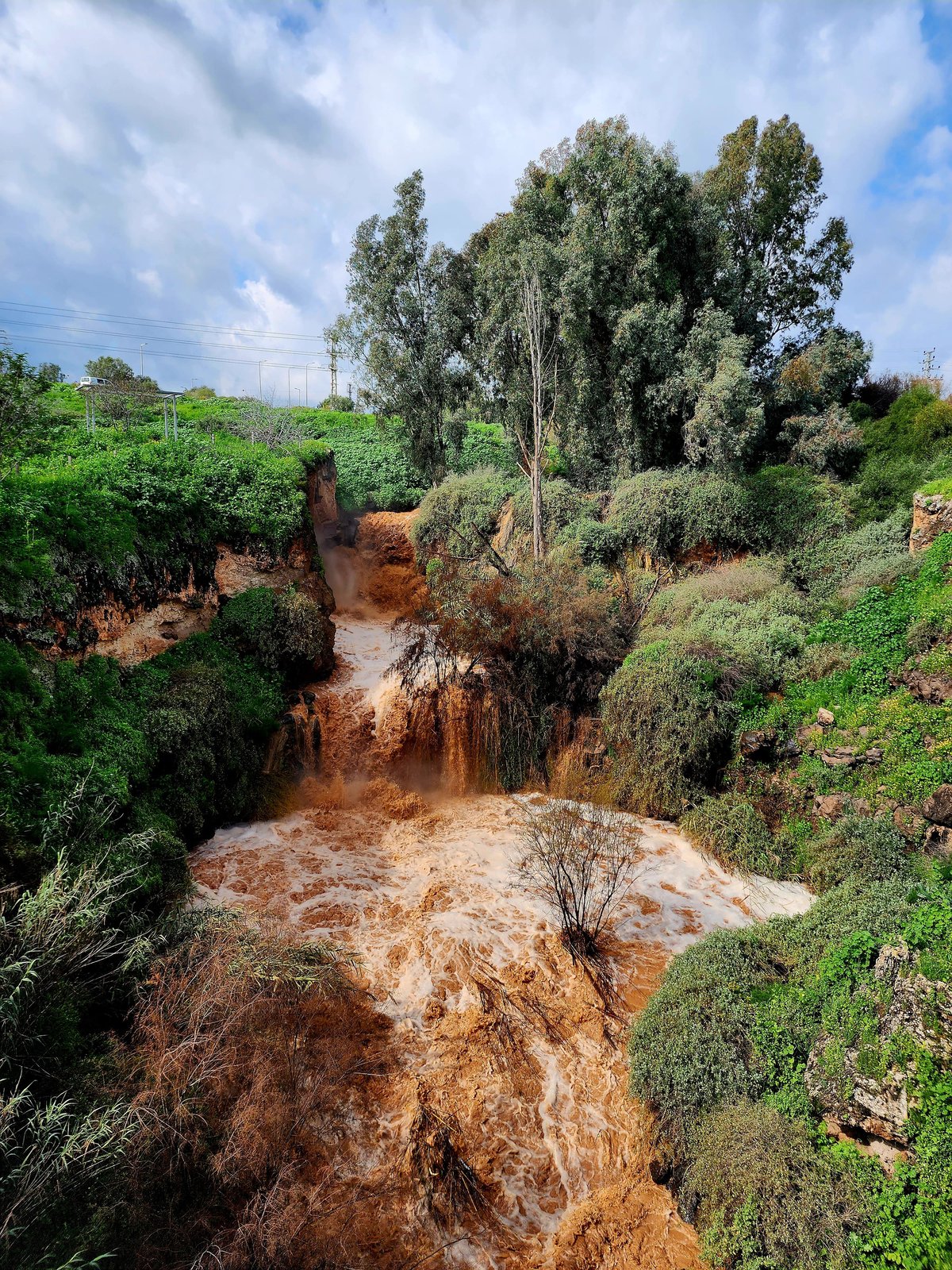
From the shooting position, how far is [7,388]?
9227 mm

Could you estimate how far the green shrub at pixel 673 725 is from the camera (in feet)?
36.5

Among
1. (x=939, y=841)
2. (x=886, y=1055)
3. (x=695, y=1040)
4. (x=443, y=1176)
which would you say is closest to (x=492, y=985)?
(x=443, y=1176)

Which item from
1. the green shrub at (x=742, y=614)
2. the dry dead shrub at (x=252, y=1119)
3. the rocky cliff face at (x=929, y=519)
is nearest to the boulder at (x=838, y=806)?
the green shrub at (x=742, y=614)

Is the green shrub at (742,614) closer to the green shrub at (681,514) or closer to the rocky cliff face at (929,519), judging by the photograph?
the green shrub at (681,514)

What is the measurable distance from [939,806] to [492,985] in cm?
661

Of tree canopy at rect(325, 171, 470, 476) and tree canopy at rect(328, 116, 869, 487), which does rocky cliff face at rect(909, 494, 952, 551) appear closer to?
tree canopy at rect(328, 116, 869, 487)

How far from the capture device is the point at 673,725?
36.7ft

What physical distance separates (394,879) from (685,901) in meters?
Answer: 4.53

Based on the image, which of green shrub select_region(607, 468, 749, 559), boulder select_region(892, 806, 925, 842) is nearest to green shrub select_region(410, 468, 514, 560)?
green shrub select_region(607, 468, 749, 559)

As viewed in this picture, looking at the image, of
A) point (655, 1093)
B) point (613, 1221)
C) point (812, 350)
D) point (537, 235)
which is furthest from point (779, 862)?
point (537, 235)

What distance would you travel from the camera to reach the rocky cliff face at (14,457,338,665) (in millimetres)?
10172

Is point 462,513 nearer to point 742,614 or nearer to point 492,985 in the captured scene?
point 742,614

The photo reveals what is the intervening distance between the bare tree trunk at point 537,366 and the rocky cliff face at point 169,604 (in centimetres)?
650

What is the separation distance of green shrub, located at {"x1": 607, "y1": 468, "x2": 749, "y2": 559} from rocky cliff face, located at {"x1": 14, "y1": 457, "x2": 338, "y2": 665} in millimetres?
8721
